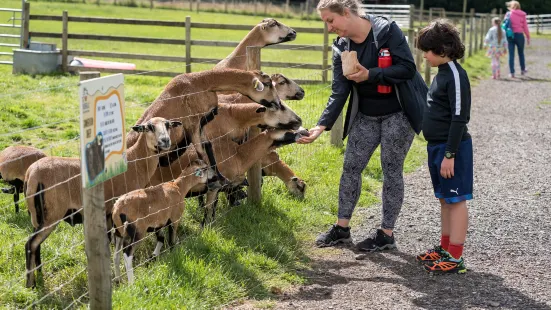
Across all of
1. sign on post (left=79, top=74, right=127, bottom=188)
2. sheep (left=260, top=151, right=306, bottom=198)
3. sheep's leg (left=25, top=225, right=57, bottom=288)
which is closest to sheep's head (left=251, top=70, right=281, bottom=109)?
sheep (left=260, top=151, right=306, bottom=198)

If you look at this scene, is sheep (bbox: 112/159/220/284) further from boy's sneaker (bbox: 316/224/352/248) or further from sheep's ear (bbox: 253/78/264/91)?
boy's sneaker (bbox: 316/224/352/248)

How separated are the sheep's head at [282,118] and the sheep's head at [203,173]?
1048 millimetres

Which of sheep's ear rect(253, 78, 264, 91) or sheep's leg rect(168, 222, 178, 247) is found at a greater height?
sheep's ear rect(253, 78, 264, 91)

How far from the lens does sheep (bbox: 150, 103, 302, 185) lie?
776cm

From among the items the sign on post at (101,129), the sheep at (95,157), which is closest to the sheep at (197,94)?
the sign on post at (101,129)

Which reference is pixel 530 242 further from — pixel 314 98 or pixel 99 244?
pixel 314 98

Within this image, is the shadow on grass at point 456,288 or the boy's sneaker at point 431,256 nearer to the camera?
the shadow on grass at point 456,288

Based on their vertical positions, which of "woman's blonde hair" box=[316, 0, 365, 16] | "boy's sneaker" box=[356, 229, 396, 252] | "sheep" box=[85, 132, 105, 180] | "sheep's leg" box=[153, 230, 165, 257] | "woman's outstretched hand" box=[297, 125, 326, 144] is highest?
"woman's blonde hair" box=[316, 0, 365, 16]

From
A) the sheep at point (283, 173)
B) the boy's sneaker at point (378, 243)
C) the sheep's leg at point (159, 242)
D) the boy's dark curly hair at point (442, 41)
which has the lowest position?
the boy's sneaker at point (378, 243)

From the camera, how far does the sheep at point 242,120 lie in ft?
25.5

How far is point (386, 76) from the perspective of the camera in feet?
21.6

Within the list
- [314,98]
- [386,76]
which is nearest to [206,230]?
[386,76]

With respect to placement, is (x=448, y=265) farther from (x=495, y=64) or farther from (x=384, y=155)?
(x=495, y=64)

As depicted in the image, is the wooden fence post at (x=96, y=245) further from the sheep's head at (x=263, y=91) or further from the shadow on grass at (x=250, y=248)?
the sheep's head at (x=263, y=91)
